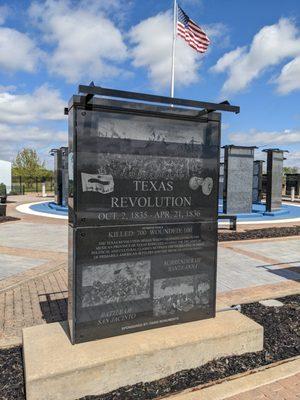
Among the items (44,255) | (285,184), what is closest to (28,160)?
(285,184)

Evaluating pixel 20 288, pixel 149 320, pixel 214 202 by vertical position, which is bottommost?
pixel 20 288

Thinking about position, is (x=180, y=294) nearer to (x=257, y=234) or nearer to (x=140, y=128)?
(x=140, y=128)

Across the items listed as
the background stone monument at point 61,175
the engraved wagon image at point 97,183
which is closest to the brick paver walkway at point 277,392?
the engraved wagon image at point 97,183

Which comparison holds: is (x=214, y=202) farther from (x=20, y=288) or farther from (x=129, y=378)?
(x=20, y=288)

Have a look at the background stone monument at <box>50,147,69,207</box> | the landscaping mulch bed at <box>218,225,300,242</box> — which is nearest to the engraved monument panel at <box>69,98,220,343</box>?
the landscaping mulch bed at <box>218,225,300,242</box>

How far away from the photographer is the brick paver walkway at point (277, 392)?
127 inches

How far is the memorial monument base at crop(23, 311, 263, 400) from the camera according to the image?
311cm

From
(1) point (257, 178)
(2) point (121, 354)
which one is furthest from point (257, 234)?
(1) point (257, 178)

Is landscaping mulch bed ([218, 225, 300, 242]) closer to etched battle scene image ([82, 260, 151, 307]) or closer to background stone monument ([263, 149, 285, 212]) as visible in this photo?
background stone monument ([263, 149, 285, 212])

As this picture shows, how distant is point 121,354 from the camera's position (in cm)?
336

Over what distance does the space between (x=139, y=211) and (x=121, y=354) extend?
1.36m

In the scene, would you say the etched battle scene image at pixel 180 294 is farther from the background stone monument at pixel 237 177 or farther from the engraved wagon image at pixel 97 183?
the background stone monument at pixel 237 177

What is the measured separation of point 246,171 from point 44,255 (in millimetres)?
12822

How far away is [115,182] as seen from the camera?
143 inches
